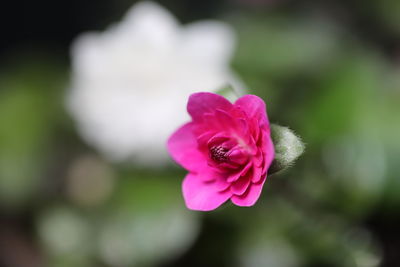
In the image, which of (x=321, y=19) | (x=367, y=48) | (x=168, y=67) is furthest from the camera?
(x=321, y=19)

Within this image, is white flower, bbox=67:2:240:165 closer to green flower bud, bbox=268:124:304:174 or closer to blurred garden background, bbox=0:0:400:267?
blurred garden background, bbox=0:0:400:267

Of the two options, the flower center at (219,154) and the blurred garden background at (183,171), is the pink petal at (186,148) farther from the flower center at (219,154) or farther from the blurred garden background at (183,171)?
the blurred garden background at (183,171)

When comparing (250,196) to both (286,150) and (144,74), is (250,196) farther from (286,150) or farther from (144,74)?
(144,74)

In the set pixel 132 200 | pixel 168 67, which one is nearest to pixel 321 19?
pixel 168 67

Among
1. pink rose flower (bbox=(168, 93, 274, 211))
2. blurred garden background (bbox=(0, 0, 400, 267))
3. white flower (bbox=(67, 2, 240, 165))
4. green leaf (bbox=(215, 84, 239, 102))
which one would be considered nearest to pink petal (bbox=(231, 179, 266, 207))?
pink rose flower (bbox=(168, 93, 274, 211))

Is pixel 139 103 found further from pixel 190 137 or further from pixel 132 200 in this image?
pixel 190 137
